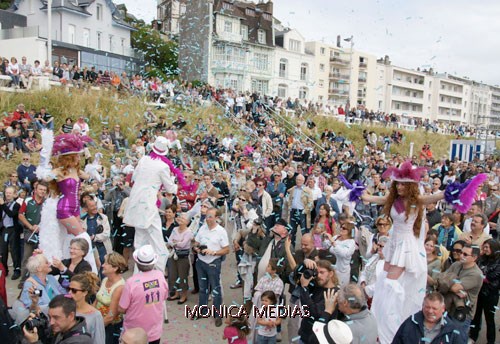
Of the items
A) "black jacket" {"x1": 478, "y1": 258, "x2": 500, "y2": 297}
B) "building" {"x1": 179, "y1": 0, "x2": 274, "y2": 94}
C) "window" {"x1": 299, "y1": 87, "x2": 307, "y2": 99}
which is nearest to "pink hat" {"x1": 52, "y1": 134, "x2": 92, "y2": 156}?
"black jacket" {"x1": 478, "y1": 258, "x2": 500, "y2": 297}

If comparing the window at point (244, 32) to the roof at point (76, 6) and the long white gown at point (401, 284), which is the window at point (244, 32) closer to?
the roof at point (76, 6)

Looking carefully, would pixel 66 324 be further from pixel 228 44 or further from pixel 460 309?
pixel 228 44

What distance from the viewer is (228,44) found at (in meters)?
44.9

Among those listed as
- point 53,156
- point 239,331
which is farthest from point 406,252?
point 53,156

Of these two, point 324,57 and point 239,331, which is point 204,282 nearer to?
point 239,331

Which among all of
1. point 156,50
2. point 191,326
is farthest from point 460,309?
point 156,50

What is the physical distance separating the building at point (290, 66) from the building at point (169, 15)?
471 inches

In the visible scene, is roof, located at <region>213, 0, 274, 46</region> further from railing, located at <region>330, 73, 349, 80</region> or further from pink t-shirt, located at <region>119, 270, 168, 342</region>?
pink t-shirt, located at <region>119, 270, 168, 342</region>

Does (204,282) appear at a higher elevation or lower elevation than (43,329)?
lower

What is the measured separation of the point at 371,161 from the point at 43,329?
46.5ft

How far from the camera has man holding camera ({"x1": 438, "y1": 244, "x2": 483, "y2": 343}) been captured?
4.89 meters

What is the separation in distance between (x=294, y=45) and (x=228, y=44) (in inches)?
424

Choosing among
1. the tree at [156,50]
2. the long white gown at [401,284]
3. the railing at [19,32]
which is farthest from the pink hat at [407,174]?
the tree at [156,50]

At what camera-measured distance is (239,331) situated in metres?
4.88
